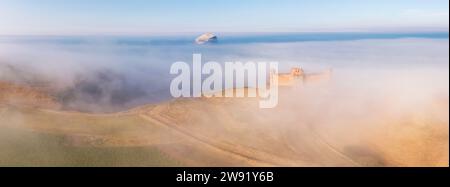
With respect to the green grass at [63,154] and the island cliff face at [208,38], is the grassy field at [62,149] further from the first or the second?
the island cliff face at [208,38]

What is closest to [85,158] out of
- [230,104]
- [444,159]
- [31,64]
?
[230,104]

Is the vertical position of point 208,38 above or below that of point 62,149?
above

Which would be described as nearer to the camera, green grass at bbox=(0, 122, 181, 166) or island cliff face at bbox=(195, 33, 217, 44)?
green grass at bbox=(0, 122, 181, 166)

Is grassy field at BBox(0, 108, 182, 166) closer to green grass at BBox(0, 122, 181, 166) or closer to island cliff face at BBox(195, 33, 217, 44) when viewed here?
green grass at BBox(0, 122, 181, 166)

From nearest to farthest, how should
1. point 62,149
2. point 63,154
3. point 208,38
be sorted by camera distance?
1. point 63,154
2. point 62,149
3. point 208,38

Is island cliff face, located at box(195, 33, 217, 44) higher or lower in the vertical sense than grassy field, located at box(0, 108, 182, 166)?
higher

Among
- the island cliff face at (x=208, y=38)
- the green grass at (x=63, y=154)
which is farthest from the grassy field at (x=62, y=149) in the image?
the island cliff face at (x=208, y=38)

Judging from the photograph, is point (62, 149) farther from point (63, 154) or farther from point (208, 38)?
point (208, 38)

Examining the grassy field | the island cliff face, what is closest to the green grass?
the grassy field

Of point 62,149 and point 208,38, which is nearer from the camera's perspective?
point 62,149

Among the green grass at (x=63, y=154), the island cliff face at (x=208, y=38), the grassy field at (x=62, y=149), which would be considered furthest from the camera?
the island cliff face at (x=208, y=38)

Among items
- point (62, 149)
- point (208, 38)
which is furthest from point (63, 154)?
point (208, 38)
